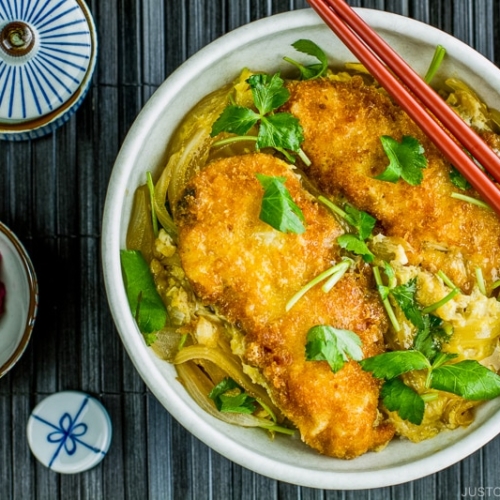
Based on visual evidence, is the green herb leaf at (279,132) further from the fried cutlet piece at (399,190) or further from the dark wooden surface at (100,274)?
the dark wooden surface at (100,274)

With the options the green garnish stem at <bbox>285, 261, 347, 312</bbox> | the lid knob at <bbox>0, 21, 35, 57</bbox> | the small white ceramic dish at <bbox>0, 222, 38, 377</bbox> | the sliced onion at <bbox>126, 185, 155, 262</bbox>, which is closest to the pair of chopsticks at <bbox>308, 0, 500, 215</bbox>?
the green garnish stem at <bbox>285, 261, 347, 312</bbox>

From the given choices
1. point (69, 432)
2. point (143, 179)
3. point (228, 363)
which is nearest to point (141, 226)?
point (143, 179)

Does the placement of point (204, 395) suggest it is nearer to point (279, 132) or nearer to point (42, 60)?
point (279, 132)

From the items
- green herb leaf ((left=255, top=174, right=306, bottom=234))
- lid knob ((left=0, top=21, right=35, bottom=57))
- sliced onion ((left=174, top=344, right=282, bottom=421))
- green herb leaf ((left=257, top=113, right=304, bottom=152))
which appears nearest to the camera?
green herb leaf ((left=255, top=174, right=306, bottom=234))

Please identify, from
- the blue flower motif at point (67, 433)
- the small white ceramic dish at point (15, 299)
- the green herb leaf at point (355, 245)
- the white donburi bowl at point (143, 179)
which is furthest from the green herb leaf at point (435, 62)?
the blue flower motif at point (67, 433)

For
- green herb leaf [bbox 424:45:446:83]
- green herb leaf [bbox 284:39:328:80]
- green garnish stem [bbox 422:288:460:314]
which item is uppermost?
green herb leaf [bbox 284:39:328:80]

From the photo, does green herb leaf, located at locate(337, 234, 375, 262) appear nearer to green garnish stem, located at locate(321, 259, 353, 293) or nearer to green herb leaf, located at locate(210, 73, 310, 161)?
green garnish stem, located at locate(321, 259, 353, 293)
